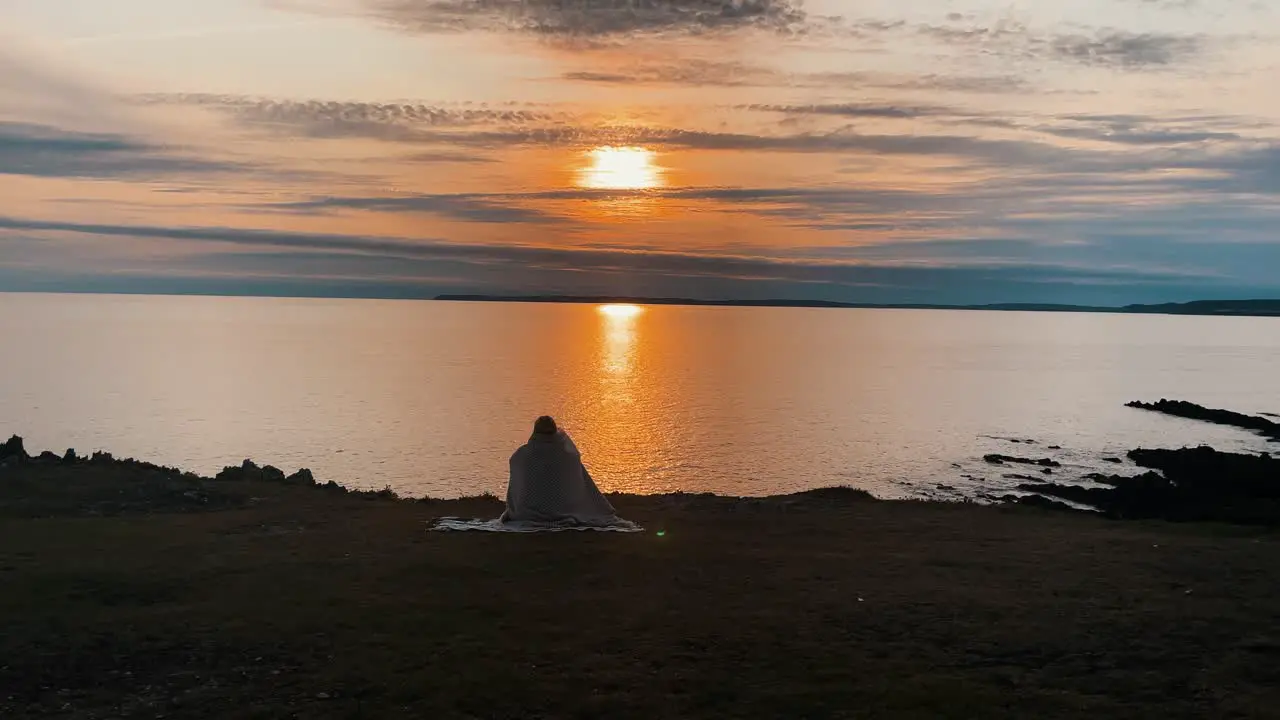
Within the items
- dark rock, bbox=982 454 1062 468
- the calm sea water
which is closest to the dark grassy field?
the calm sea water

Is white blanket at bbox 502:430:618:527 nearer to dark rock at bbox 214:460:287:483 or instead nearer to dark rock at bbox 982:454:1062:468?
dark rock at bbox 214:460:287:483

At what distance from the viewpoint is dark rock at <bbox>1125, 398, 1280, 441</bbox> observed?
67.1m

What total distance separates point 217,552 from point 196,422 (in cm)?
Result: 5603

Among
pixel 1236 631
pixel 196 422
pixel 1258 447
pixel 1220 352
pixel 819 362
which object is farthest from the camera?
pixel 1220 352

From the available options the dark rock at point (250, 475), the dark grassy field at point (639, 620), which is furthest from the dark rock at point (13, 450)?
the dark grassy field at point (639, 620)

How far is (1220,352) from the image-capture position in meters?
183

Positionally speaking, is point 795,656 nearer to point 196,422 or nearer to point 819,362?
point 196,422

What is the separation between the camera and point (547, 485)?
19.2m

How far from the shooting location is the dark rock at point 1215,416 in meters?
67.1

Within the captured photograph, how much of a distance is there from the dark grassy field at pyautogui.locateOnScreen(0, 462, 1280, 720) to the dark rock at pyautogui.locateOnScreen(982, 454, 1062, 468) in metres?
33.6

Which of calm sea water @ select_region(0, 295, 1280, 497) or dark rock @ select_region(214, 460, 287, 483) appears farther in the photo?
calm sea water @ select_region(0, 295, 1280, 497)

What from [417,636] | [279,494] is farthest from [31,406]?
[417,636]

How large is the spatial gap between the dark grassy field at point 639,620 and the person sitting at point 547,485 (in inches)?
42.7

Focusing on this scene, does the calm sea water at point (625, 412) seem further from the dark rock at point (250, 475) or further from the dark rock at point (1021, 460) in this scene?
the dark rock at point (250, 475)
